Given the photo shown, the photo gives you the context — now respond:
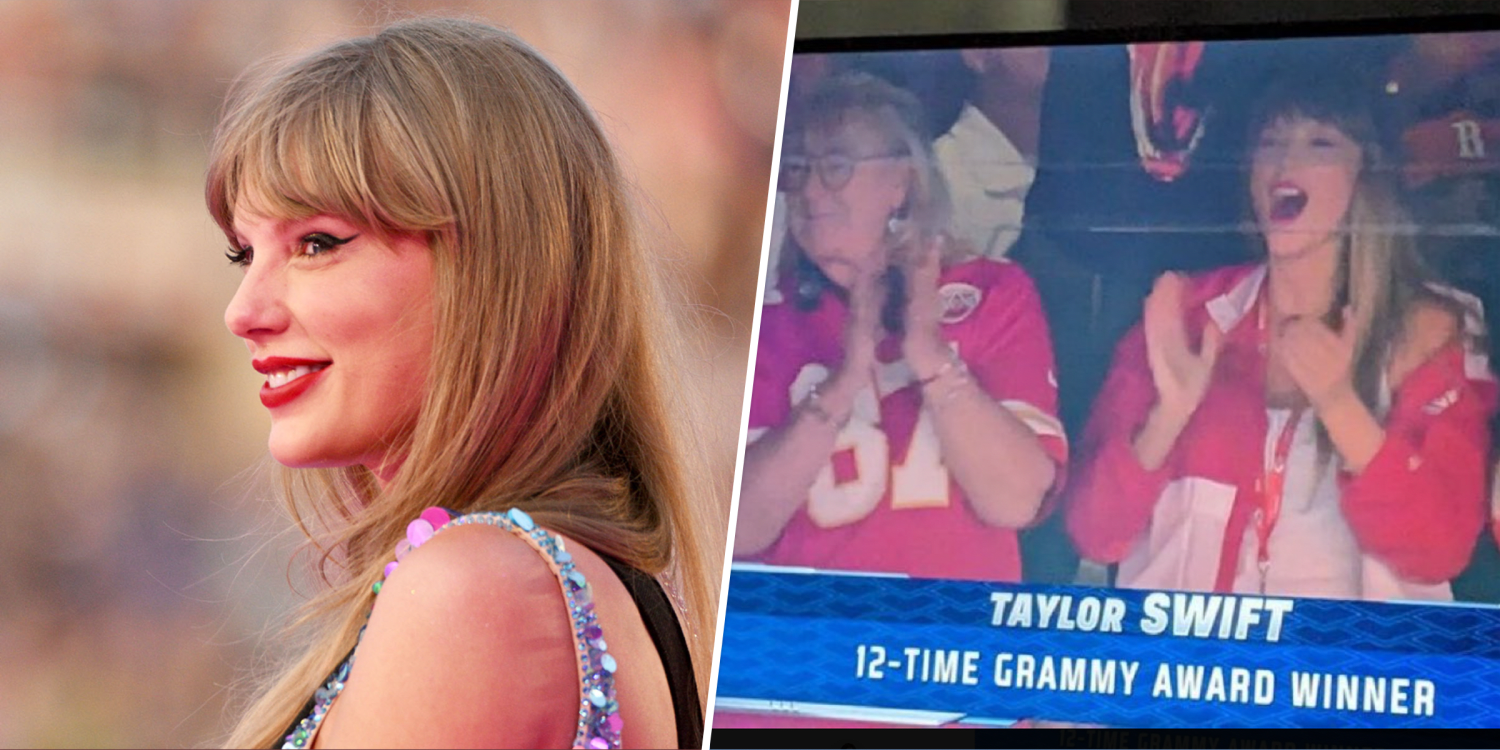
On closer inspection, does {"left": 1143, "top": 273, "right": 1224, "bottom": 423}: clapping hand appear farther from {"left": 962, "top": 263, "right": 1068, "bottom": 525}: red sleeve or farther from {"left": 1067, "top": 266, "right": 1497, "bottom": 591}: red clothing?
{"left": 962, "top": 263, "right": 1068, "bottom": 525}: red sleeve

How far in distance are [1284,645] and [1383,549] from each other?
0.28m

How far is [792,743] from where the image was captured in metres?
3.26

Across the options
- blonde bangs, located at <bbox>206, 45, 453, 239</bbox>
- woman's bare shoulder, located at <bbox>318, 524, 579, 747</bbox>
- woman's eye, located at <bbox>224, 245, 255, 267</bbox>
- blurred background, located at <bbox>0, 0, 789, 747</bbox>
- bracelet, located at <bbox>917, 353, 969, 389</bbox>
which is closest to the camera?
woman's bare shoulder, located at <bbox>318, 524, 579, 747</bbox>

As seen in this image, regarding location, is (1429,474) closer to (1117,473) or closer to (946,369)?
(1117,473)

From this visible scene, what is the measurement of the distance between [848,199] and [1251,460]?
1048 mm

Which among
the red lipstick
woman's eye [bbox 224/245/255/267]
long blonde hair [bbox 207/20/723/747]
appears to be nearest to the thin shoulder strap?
long blonde hair [bbox 207/20/723/747]

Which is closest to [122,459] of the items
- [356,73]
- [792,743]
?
[356,73]

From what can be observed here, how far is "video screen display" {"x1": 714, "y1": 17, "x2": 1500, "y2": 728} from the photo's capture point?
305 cm

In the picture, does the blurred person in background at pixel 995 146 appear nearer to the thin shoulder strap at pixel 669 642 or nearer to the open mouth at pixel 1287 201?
the open mouth at pixel 1287 201

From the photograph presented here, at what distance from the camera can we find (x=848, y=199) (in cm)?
339

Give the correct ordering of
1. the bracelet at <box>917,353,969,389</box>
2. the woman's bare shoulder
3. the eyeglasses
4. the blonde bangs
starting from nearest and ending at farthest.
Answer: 1. the woman's bare shoulder
2. the blonde bangs
3. the bracelet at <box>917,353,969,389</box>
4. the eyeglasses

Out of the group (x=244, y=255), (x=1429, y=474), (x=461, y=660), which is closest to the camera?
(x=461, y=660)

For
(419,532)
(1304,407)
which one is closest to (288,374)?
(419,532)

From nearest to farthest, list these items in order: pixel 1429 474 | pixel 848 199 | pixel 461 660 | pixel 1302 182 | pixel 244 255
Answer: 1. pixel 461 660
2. pixel 244 255
3. pixel 1429 474
4. pixel 1302 182
5. pixel 848 199
